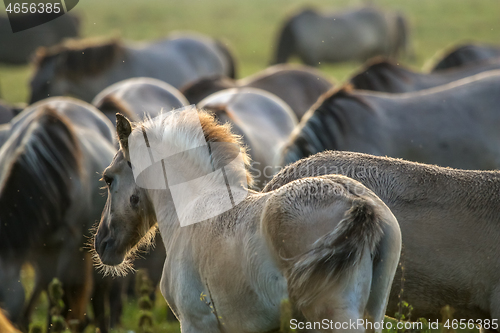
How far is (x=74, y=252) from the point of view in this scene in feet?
15.0

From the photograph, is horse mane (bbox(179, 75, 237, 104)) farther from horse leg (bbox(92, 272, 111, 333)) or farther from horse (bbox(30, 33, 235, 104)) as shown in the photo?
horse leg (bbox(92, 272, 111, 333))

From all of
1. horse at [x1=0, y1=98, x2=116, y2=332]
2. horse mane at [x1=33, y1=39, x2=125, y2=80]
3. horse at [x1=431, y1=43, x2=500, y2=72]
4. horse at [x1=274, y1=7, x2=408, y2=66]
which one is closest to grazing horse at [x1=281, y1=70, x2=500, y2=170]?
horse at [x1=0, y1=98, x2=116, y2=332]

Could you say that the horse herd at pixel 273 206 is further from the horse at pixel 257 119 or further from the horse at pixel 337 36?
the horse at pixel 337 36

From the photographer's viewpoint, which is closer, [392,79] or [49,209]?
[49,209]

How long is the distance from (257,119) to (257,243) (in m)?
4.41

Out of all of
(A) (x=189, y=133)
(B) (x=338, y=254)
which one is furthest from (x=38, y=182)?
(B) (x=338, y=254)

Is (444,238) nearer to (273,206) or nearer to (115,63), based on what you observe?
(273,206)

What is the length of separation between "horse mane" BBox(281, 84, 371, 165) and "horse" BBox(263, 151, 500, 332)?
1.79 metres

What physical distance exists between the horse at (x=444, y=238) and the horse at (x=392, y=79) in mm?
3736

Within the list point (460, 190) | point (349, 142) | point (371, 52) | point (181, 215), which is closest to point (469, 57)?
point (349, 142)

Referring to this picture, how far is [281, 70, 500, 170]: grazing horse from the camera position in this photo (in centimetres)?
479

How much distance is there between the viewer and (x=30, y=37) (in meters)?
20.7

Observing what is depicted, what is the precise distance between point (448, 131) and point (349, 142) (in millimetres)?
989

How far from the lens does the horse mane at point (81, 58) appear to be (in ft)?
32.3
